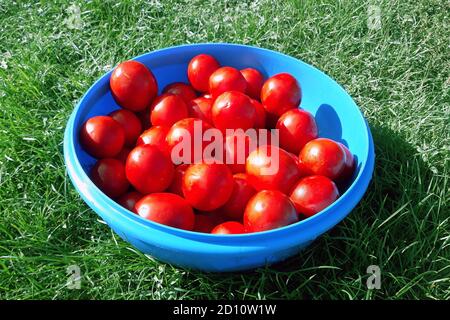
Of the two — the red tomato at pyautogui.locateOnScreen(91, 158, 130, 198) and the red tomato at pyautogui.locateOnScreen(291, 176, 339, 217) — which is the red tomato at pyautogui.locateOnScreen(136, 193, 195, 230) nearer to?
the red tomato at pyautogui.locateOnScreen(91, 158, 130, 198)

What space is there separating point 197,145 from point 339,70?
1030 millimetres

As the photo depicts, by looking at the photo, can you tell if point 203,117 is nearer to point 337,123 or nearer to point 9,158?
point 337,123

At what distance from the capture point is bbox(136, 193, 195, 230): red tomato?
1.40 m

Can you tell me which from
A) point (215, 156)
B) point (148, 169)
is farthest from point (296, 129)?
point (148, 169)

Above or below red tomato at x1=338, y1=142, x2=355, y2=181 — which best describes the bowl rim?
above

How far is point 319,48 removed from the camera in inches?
95.3

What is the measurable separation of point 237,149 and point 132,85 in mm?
423

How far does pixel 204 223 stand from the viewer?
5.05 ft

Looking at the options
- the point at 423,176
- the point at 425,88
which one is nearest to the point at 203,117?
the point at 423,176

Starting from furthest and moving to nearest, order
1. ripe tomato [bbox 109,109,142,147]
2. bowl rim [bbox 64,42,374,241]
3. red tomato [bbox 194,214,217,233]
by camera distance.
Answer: ripe tomato [bbox 109,109,142,147]
red tomato [bbox 194,214,217,233]
bowl rim [bbox 64,42,374,241]

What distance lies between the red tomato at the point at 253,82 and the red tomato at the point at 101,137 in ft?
1.74

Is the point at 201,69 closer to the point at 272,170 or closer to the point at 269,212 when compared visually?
the point at 272,170

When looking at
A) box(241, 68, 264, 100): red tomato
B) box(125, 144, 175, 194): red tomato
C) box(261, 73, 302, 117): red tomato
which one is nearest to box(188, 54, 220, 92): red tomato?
box(241, 68, 264, 100): red tomato

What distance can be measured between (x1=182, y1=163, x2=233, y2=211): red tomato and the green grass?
231 millimetres
